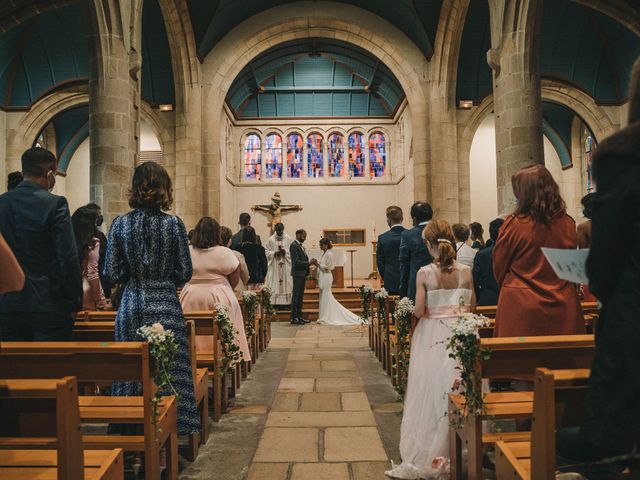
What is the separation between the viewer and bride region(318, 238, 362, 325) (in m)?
10.4

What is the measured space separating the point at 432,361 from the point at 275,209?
57.6ft

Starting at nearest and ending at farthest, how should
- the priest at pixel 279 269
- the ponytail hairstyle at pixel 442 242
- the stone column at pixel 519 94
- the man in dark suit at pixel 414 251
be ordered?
the ponytail hairstyle at pixel 442 242, the man in dark suit at pixel 414 251, the stone column at pixel 519 94, the priest at pixel 279 269

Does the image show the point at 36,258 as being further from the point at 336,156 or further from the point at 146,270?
the point at 336,156

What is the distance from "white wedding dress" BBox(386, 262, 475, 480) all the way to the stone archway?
10995 millimetres

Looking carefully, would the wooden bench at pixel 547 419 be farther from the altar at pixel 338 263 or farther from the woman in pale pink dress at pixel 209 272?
the altar at pixel 338 263

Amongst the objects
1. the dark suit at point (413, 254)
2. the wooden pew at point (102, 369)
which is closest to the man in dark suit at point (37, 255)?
the wooden pew at point (102, 369)

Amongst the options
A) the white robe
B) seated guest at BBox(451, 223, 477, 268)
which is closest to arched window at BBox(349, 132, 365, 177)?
the white robe

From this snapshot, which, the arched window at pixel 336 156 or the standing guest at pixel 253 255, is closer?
the standing guest at pixel 253 255

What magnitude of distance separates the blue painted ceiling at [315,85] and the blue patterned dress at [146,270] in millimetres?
15079

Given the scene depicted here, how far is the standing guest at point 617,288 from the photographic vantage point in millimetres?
1220

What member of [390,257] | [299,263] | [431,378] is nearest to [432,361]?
[431,378]

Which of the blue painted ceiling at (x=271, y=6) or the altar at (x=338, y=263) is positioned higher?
the blue painted ceiling at (x=271, y=6)

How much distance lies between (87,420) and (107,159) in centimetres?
556

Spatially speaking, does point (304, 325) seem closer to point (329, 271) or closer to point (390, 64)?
point (329, 271)
